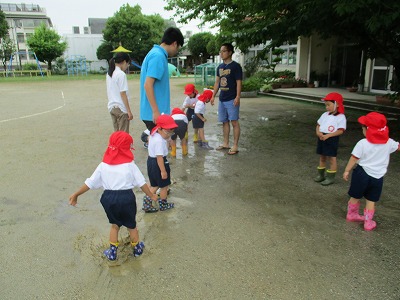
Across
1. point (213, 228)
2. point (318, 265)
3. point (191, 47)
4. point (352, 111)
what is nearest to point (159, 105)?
point (213, 228)

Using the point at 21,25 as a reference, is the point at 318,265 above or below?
below

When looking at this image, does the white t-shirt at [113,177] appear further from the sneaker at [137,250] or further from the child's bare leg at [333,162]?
the child's bare leg at [333,162]

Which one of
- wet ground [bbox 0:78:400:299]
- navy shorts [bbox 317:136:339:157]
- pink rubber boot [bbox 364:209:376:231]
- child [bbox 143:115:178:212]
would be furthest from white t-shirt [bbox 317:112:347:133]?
child [bbox 143:115:178:212]

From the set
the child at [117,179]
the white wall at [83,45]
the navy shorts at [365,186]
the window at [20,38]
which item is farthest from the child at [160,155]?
the window at [20,38]

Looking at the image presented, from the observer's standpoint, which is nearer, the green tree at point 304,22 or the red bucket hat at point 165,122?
the red bucket hat at point 165,122

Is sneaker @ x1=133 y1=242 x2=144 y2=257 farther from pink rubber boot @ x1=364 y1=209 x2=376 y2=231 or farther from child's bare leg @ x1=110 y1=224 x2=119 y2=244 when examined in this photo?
pink rubber boot @ x1=364 y1=209 x2=376 y2=231

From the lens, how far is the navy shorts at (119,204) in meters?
2.70

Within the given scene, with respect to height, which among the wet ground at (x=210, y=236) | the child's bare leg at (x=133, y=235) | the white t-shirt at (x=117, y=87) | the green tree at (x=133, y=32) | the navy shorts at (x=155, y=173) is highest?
the green tree at (x=133, y=32)

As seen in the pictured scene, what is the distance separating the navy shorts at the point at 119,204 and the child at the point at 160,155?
2.54ft

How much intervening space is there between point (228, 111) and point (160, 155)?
2.75 metres

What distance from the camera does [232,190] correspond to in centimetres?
443

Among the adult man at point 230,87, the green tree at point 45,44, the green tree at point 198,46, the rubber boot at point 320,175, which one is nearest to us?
the rubber boot at point 320,175

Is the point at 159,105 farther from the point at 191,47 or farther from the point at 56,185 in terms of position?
the point at 191,47

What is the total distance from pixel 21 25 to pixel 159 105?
63.5 meters
